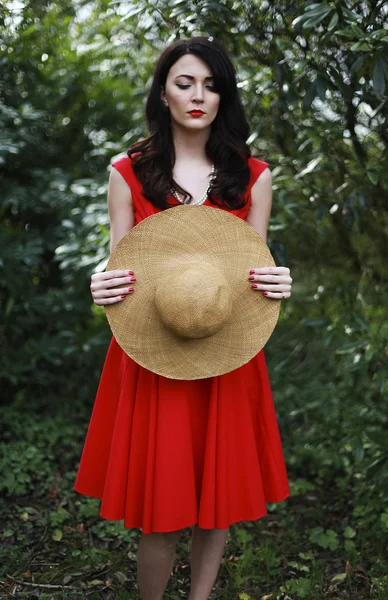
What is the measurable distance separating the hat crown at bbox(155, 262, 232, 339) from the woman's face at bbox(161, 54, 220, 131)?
0.50 metres

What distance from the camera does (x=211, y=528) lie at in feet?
6.65

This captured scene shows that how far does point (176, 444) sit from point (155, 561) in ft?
1.44

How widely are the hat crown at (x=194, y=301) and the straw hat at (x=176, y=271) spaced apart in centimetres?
4

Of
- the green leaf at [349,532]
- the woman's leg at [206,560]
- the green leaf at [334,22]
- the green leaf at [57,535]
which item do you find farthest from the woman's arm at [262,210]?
the green leaf at [57,535]

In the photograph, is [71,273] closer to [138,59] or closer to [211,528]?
[138,59]

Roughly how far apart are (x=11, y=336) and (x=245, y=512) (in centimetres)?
221

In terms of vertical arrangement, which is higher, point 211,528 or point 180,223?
point 180,223

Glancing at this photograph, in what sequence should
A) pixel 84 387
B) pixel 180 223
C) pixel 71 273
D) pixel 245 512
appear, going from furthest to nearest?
pixel 84 387 < pixel 71 273 < pixel 245 512 < pixel 180 223

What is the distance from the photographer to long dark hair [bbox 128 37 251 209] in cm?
201

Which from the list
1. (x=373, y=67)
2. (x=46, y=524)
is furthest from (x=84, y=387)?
(x=373, y=67)

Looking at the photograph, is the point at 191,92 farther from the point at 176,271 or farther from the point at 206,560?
the point at 206,560

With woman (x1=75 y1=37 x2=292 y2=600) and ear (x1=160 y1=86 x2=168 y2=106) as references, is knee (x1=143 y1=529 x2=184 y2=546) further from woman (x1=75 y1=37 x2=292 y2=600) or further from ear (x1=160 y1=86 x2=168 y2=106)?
ear (x1=160 y1=86 x2=168 y2=106)

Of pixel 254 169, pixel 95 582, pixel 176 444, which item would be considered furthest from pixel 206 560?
pixel 254 169

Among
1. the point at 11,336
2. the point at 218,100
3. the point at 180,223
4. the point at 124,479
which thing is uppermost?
the point at 218,100
